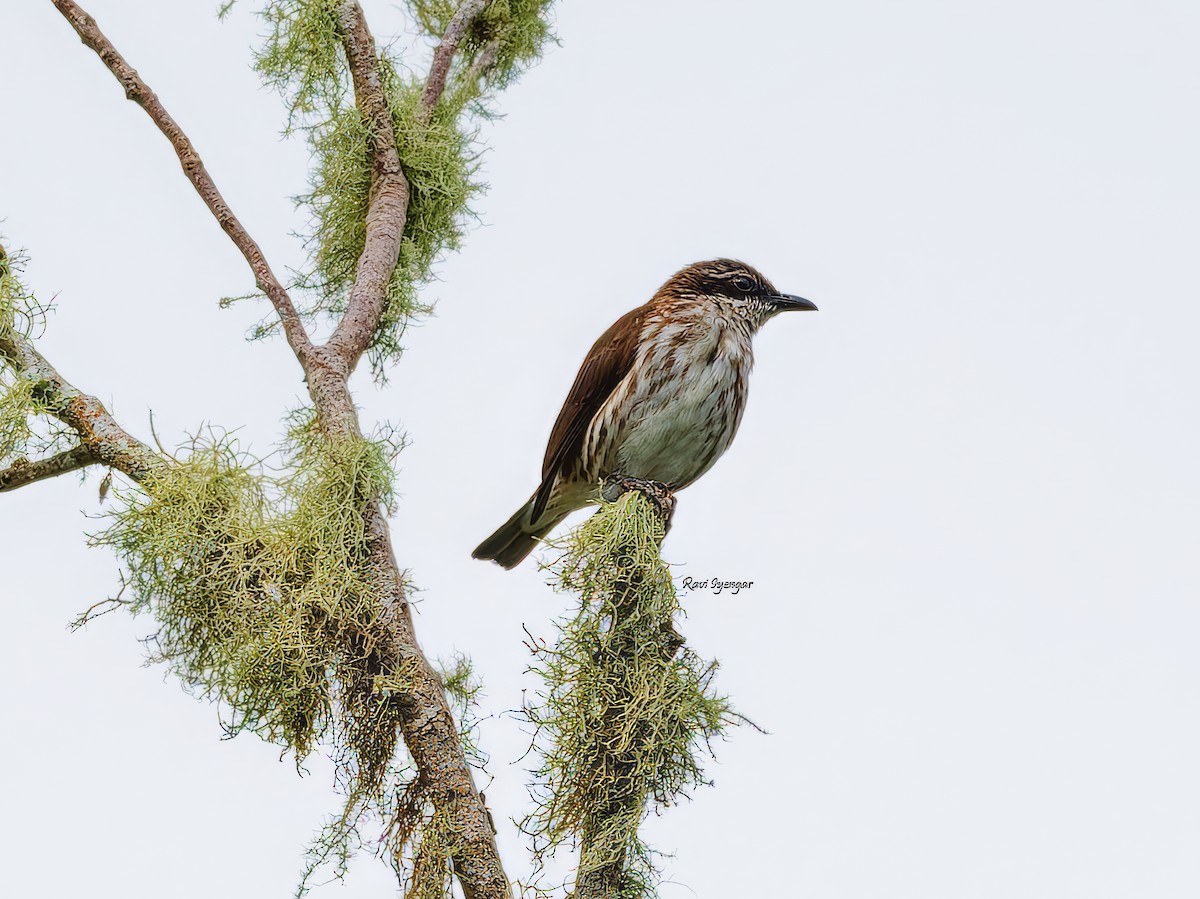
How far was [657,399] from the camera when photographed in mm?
4465

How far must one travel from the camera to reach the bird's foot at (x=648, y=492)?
362 cm

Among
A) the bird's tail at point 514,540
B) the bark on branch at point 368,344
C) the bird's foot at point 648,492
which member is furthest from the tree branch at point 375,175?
the bird's tail at point 514,540

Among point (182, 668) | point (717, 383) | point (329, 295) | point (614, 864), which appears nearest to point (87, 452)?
point (182, 668)

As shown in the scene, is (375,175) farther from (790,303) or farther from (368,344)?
(790,303)

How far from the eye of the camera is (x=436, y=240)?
455 centimetres

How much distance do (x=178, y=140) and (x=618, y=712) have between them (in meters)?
2.09

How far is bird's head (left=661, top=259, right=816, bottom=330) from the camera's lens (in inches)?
190

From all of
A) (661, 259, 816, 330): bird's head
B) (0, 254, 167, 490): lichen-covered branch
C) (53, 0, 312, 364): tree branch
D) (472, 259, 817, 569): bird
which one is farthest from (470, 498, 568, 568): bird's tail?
(0, 254, 167, 490): lichen-covered branch

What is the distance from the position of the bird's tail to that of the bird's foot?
0.48m

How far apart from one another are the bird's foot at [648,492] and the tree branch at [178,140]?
1029 mm

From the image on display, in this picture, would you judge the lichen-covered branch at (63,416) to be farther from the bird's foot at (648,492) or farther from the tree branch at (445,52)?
the tree branch at (445,52)

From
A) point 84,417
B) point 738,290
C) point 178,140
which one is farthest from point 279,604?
point 738,290

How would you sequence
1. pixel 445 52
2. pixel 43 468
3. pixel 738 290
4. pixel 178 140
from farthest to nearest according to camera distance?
pixel 738 290 → pixel 445 52 → pixel 178 140 → pixel 43 468

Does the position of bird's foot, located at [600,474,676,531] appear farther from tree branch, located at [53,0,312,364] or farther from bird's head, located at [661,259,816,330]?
tree branch, located at [53,0,312,364]
